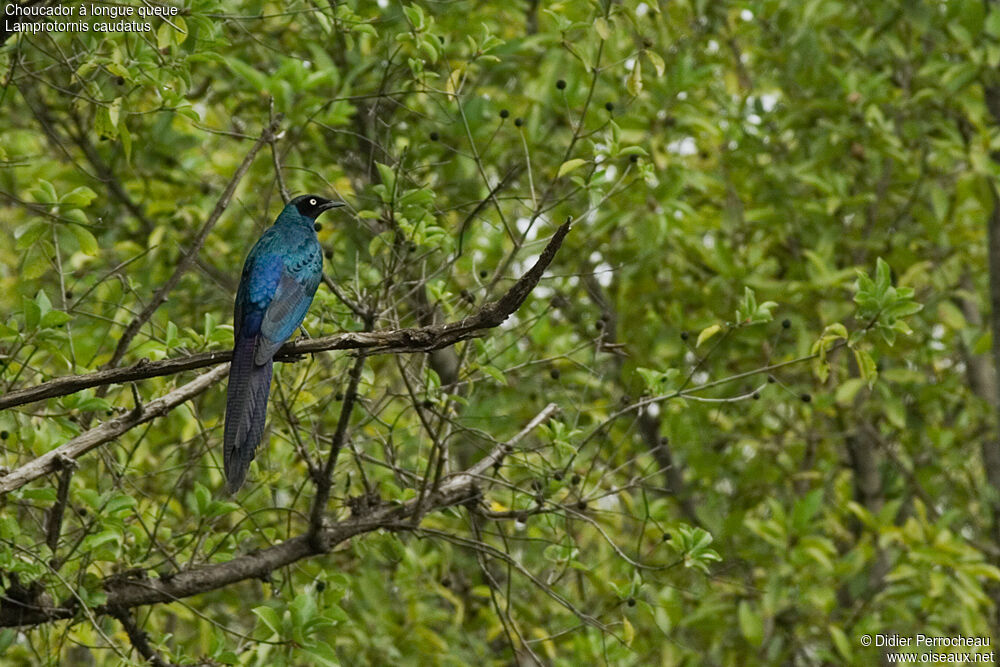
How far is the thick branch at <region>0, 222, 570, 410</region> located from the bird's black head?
1.73 m

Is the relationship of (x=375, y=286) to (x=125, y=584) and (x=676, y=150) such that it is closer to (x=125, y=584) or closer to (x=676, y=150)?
(x=125, y=584)

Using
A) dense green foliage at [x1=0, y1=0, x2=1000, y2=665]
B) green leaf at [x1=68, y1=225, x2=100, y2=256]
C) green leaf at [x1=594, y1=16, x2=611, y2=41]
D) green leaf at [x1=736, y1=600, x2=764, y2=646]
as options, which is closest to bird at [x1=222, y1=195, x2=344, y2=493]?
dense green foliage at [x1=0, y1=0, x2=1000, y2=665]

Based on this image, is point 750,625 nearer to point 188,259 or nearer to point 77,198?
point 188,259

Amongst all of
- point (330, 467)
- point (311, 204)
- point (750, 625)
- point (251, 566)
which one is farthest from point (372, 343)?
point (750, 625)

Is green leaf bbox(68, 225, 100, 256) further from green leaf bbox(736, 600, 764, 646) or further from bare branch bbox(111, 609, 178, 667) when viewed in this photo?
green leaf bbox(736, 600, 764, 646)

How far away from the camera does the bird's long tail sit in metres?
3.90

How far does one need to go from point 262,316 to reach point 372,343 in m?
0.83

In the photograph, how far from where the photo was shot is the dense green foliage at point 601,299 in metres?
5.39

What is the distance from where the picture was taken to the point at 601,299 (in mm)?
7328

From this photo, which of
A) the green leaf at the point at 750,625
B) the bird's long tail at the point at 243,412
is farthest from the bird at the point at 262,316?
the green leaf at the point at 750,625

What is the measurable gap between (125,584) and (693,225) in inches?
180

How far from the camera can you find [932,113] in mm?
8211

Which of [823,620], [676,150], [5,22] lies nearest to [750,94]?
[676,150]

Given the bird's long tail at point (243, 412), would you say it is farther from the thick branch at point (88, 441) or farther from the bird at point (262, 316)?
the thick branch at point (88, 441)
